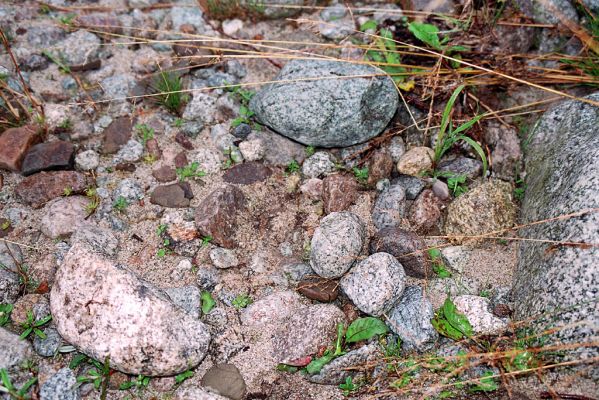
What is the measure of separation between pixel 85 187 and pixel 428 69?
2.05 meters

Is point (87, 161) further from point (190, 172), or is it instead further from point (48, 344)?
point (48, 344)

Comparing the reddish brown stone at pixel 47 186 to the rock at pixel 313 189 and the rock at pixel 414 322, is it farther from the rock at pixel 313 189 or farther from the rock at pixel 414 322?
the rock at pixel 414 322

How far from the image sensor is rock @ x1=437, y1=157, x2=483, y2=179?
2871mm

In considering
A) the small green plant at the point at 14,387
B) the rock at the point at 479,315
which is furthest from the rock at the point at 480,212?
the small green plant at the point at 14,387

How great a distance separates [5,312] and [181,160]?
117 centimetres

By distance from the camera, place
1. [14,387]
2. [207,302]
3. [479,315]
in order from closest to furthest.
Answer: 1. [14,387]
2. [479,315]
3. [207,302]

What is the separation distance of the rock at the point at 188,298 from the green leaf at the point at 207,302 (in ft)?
0.07

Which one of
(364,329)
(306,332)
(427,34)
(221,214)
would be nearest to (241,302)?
(306,332)

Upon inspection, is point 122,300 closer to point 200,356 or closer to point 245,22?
point 200,356

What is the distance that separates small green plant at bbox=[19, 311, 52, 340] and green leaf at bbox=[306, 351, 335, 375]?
3.91ft

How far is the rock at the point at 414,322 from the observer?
7.59ft

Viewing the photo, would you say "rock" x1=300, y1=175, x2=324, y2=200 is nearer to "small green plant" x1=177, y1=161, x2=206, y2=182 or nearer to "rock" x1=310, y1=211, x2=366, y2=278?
"rock" x1=310, y1=211, x2=366, y2=278

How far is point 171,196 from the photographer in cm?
284

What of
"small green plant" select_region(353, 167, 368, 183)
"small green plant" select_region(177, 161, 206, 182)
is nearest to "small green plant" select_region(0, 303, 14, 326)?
"small green plant" select_region(177, 161, 206, 182)
